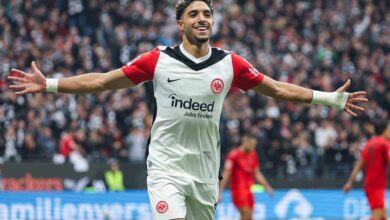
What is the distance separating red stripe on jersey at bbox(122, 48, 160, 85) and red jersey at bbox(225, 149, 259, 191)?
8.91 metres

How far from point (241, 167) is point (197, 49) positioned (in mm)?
9052

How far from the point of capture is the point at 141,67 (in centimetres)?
784

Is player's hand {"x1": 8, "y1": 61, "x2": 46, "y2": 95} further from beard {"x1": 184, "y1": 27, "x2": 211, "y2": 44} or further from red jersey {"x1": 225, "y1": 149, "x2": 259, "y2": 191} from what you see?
red jersey {"x1": 225, "y1": 149, "x2": 259, "y2": 191}

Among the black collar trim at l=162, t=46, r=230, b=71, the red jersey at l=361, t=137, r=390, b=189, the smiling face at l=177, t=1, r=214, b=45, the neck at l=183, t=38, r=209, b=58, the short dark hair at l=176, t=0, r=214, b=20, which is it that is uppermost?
the short dark hair at l=176, t=0, r=214, b=20

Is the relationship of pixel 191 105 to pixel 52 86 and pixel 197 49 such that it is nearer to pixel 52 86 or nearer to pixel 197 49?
pixel 197 49

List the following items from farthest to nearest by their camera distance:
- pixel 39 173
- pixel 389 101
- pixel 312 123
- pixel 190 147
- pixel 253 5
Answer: pixel 253 5 < pixel 389 101 < pixel 312 123 < pixel 39 173 < pixel 190 147

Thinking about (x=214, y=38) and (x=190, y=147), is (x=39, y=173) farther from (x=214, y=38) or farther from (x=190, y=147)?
(x=190, y=147)

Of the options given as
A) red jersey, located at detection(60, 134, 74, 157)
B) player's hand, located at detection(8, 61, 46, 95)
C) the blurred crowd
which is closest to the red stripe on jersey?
player's hand, located at detection(8, 61, 46, 95)

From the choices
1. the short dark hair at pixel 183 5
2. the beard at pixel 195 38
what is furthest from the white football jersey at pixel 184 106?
the short dark hair at pixel 183 5

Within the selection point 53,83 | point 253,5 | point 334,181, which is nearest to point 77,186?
point 334,181

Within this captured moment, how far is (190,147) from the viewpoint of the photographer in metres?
7.81

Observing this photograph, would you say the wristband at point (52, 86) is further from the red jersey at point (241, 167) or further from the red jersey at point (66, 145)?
the red jersey at point (66, 145)

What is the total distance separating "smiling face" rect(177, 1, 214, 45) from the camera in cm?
778

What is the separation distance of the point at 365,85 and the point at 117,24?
260 inches
